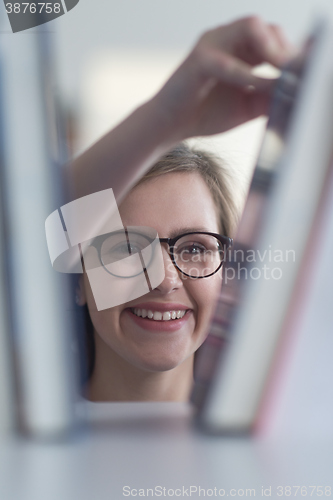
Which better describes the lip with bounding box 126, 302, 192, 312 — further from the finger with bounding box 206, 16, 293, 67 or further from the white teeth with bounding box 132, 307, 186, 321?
the finger with bounding box 206, 16, 293, 67

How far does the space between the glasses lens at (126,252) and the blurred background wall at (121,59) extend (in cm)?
12

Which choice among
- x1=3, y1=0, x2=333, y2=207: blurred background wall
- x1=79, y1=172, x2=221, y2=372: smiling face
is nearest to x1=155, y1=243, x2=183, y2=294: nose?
x1=79, y1=172, x2=221, y2=372: smiling face

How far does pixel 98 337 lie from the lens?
0.59 meters

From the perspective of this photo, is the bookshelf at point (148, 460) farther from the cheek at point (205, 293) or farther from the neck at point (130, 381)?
the cheek at point (205, 293)

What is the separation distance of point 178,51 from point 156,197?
0.18 meters

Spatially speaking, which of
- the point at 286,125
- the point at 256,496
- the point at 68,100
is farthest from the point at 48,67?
the point at 256,496

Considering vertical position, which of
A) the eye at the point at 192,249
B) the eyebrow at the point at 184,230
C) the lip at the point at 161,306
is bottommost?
the lip at the point at 161,306

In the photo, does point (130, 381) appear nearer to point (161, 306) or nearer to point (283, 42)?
point (161, 306)

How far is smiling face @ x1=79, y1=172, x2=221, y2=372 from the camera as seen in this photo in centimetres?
56

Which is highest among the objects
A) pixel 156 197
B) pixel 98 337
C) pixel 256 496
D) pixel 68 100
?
pixel 68 100

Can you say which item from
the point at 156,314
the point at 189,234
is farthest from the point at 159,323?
the point at 189,234

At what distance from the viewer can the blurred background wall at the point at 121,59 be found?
0.57 metres

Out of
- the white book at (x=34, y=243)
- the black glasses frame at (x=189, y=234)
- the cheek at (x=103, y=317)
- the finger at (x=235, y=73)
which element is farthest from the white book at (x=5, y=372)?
the finger at (x=235, y=73)

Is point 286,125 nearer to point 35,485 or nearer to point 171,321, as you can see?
point 171,321
